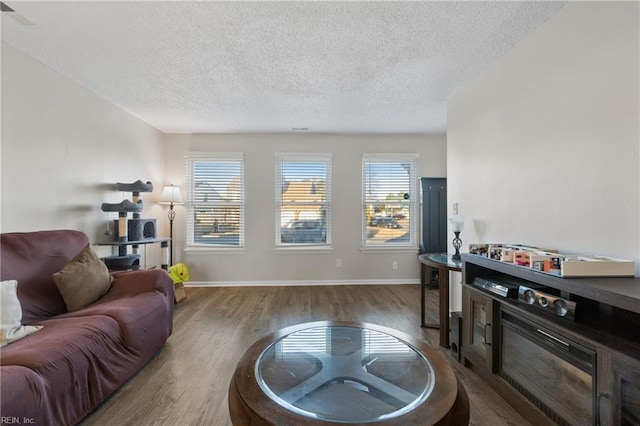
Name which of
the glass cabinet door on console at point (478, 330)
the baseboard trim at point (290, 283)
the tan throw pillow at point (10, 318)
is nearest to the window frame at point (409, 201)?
the baseboard trim at point (290, 283)

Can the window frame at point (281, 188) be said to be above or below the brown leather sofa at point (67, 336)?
above

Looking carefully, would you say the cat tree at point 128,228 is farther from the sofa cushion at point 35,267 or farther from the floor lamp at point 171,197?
the sofa cushion at point 35,267

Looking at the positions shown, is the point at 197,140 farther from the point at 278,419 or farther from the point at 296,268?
the point at 278,419

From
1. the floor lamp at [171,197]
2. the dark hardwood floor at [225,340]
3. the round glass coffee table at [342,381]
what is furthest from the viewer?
the floor lamp at [171,197]

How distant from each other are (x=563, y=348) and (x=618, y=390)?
26 centimetres

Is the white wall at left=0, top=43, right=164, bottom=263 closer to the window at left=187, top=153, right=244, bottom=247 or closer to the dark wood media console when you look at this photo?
the window at left=187, top=153, right=244, bottom=247

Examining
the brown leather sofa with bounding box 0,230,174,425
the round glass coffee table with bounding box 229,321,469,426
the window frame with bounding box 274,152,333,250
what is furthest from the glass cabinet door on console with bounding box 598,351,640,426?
the window frame with bounding box 274,152,333,250

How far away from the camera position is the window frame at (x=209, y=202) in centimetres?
445

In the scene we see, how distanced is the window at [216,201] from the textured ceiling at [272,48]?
123 centimetres

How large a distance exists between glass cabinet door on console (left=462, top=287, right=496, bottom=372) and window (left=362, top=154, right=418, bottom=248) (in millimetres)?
2502

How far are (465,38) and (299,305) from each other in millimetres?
3199

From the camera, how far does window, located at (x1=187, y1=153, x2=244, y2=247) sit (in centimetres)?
448

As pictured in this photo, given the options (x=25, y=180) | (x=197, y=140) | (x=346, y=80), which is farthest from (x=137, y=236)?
(x=346, y=80)

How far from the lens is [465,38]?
6.64 ft
